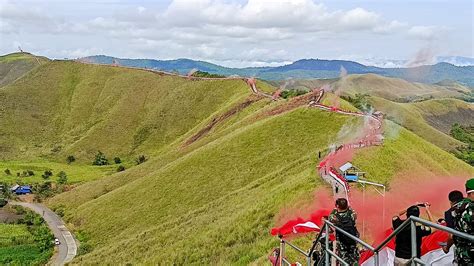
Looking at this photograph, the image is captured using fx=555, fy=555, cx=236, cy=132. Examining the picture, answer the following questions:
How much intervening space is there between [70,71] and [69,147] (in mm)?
50589

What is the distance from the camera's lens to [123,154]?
4702 inches

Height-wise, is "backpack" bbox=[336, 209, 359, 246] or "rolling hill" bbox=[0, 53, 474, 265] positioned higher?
"backpack" bbox=[336, 209, 359, 246]

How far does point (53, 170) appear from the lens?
354 feet

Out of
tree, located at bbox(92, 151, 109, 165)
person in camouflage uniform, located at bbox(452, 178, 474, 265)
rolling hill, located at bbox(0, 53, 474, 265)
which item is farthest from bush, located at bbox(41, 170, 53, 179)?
person in camouflage uniform, located at bbox(452, 178, 474, 265)

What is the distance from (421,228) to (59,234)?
6029cm

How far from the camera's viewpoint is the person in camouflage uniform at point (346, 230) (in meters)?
10.7

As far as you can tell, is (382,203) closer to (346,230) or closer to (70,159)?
(346,230)

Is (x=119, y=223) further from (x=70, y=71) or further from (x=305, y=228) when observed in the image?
(x=70, y=71)

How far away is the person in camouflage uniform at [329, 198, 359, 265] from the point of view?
10746mm

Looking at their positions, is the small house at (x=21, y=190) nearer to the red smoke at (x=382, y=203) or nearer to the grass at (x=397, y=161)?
the grass at (x=397, y=161)

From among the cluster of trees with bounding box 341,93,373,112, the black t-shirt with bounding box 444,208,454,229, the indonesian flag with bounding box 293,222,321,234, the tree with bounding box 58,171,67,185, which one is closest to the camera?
the black t-shirt with bounding box 444,208,454,229

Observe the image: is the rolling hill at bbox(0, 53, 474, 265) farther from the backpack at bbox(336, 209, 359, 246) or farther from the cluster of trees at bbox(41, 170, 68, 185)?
the cluster of trees at bbox(41, 170, 68, 185)

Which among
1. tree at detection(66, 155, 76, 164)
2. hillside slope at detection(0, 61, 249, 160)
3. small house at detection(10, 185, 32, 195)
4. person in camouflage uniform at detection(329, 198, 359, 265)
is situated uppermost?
person in camouflage uniform at detection(329, 198, 359, 265)

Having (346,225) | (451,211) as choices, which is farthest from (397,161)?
(451,211)
